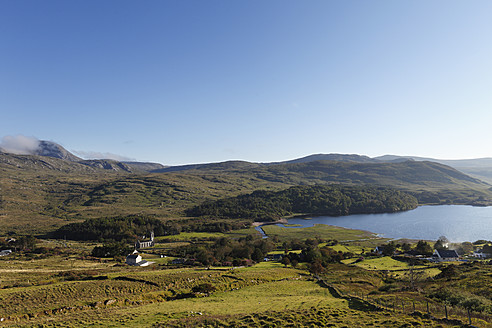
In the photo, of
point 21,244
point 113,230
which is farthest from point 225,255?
point 113,230

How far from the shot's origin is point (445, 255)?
89125 mm

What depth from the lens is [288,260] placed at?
78.9 m

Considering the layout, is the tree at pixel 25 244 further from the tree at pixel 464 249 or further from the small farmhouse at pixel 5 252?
the tree at pixel 464 249

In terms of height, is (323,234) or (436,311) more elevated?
(436,311)

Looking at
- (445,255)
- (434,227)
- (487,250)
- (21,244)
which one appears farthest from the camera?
(434,227)

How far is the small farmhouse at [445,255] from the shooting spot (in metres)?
87.6

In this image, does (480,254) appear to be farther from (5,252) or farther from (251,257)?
(5,252)

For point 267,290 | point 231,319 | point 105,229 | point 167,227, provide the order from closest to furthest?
point 231,319 → point 267,290 → point 105,229 → point 167,227

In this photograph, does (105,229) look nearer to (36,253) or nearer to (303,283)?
(36,253)

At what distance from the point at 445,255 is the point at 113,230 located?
156m

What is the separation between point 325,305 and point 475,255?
93.0m

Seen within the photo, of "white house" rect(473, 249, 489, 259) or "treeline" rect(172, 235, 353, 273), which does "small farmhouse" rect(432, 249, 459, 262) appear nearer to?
"white house" rect(473, 249, 489, 259)

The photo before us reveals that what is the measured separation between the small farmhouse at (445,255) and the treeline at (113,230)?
12600 cm

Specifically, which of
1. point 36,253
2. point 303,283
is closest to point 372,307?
point 303,283
